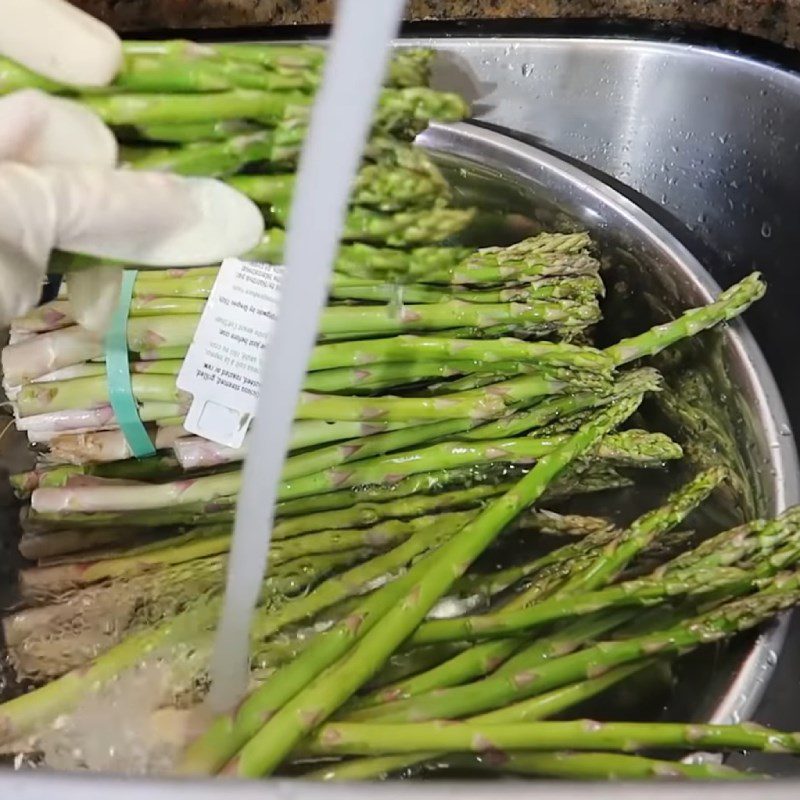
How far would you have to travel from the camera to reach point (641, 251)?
869 millimetres

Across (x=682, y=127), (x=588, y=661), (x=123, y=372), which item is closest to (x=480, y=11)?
(x=682, y=127)

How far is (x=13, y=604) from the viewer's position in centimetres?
75

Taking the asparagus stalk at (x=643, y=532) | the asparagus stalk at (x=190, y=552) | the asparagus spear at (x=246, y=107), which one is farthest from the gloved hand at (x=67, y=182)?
the asparagus stalk at (x=643, y=532)

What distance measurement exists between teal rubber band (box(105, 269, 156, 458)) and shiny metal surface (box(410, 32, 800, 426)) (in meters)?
0.34

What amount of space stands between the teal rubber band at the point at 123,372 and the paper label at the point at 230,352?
4cm

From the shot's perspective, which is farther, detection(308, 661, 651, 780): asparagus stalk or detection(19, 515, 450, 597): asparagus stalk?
detection(19, 515, 450, 597): asparagus stalk

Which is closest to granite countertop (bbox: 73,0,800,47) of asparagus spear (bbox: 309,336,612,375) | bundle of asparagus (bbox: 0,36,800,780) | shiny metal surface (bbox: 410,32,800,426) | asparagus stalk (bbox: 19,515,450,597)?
shiny metal surface (bbox: 410,32,800,426)

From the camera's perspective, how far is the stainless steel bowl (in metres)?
0.76

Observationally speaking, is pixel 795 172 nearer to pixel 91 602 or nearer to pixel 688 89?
pixel 688 89

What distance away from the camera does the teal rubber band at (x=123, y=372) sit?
2.43 feet

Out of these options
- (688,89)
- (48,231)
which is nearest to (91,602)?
(48,231)

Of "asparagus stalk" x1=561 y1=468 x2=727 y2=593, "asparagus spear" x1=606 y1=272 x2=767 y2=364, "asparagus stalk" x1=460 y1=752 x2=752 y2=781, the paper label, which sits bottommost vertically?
"asparagus stalk" x1=460 y1=752 x2=752 y2=781

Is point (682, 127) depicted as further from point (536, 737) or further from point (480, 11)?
point (536, 737)

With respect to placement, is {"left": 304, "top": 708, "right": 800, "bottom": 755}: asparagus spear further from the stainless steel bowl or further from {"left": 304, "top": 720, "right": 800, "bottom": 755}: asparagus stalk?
the stainless steel bowl
